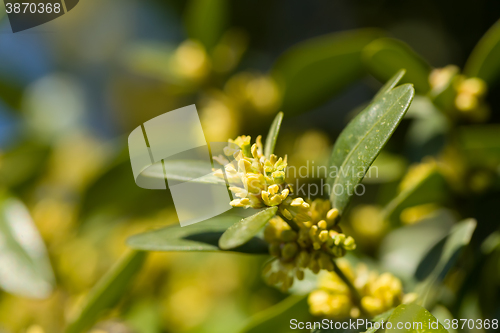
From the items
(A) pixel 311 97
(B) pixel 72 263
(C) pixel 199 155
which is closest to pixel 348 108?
(A) pixel 311 97

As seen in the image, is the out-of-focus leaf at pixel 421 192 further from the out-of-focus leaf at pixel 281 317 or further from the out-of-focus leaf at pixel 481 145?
the out-of-focus leaf at pixel 281 317

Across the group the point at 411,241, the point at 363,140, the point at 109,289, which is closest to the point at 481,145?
the point at 411,241

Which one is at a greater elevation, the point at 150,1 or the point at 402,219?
the point at 150,1

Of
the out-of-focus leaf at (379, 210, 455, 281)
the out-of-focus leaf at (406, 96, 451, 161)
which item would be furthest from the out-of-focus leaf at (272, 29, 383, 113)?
the out-of-focus leaf at (379, 210, 455, 281)

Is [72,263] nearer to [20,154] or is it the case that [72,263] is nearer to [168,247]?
[20,154]

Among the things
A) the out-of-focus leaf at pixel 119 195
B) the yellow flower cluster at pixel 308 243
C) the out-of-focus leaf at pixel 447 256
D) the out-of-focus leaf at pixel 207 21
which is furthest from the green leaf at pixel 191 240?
the out-of-focus leaf at pixel 207 21

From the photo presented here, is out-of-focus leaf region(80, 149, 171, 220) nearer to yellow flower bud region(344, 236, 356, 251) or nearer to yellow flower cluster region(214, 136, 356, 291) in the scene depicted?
yellow flower cluster region(214, 136, 356, 291)
